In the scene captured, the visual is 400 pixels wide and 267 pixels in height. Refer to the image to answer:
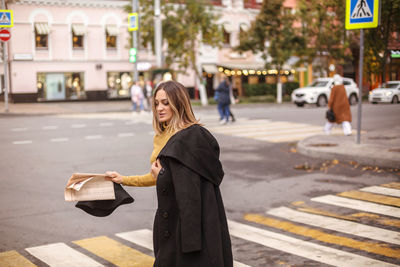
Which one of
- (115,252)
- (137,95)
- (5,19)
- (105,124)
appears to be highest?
(5,19)

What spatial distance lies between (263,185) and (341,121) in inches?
253

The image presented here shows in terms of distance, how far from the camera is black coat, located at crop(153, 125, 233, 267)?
3.07 meters

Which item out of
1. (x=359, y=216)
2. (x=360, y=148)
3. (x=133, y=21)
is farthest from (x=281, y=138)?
(x=133, y=21)

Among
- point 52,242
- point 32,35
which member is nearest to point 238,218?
point 52,242

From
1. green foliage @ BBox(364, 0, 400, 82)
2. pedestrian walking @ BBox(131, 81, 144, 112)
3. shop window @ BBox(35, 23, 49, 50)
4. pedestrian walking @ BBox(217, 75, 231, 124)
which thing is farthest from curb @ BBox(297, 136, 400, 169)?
shop window @ BBox(35, 23, 49, 50)

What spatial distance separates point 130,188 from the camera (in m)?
8.73

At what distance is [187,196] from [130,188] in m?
5.79

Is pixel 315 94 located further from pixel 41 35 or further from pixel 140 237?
pixel 140 237

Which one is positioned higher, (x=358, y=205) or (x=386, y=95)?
(x=386, y=95)

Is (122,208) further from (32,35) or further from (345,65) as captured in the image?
(345,65)

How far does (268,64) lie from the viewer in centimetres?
3688

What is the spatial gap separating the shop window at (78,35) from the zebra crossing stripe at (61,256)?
3428 cm

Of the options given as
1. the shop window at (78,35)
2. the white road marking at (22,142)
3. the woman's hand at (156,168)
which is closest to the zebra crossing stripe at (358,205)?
the woman's hand at (156,168)

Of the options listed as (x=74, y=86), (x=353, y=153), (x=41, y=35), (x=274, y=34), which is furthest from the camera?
(x=74, y=86)
